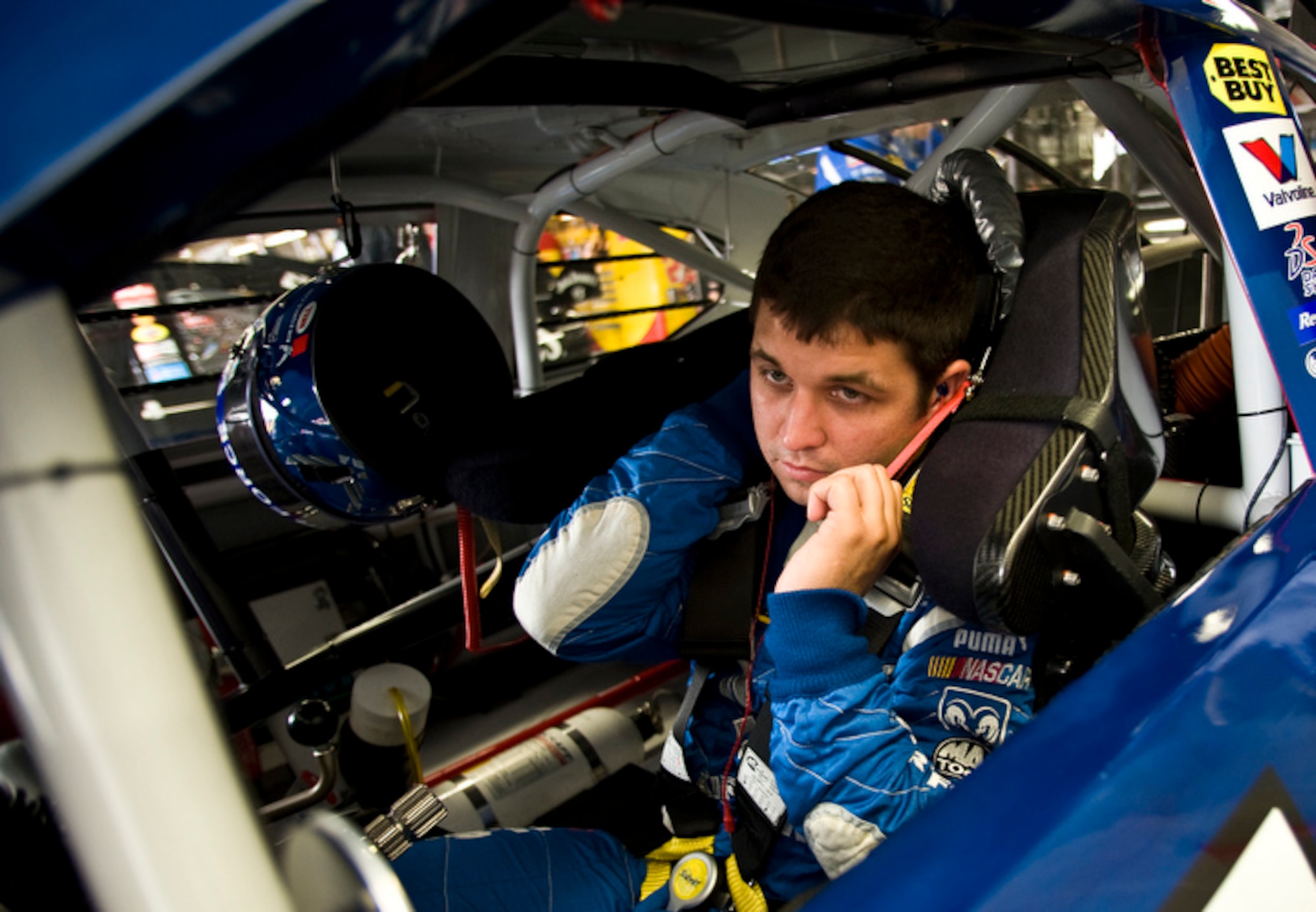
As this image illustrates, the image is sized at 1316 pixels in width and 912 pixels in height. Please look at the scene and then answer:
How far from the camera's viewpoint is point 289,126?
1.20ft

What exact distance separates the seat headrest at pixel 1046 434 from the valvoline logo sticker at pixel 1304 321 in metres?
0.14

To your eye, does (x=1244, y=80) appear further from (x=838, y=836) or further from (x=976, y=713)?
(x=838, y=836)

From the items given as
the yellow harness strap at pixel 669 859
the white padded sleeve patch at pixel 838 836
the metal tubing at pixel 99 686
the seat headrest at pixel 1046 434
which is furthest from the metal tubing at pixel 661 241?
the metal tubing at pixel 99 686

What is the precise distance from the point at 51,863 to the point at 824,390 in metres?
0.83

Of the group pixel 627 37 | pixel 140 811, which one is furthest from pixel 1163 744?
pixel 627 37

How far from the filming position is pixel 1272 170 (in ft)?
3.14

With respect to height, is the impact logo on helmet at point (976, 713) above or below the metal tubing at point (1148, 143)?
below

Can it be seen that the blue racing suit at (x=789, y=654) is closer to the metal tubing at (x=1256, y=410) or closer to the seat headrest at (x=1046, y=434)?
the seat headrest at (x=1046, y=434)

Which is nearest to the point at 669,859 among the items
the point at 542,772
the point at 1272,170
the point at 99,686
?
the point at 542,772

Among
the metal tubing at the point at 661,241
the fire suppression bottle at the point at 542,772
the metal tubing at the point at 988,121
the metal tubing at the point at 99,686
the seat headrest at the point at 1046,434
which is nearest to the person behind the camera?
the metal tubing at the point at 99,686

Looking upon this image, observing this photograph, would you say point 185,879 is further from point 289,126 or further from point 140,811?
point 289,126

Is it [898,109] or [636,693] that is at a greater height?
[898,109]

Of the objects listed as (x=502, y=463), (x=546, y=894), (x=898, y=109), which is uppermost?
(x=898, y=109)

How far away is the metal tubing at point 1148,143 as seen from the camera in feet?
4.12
